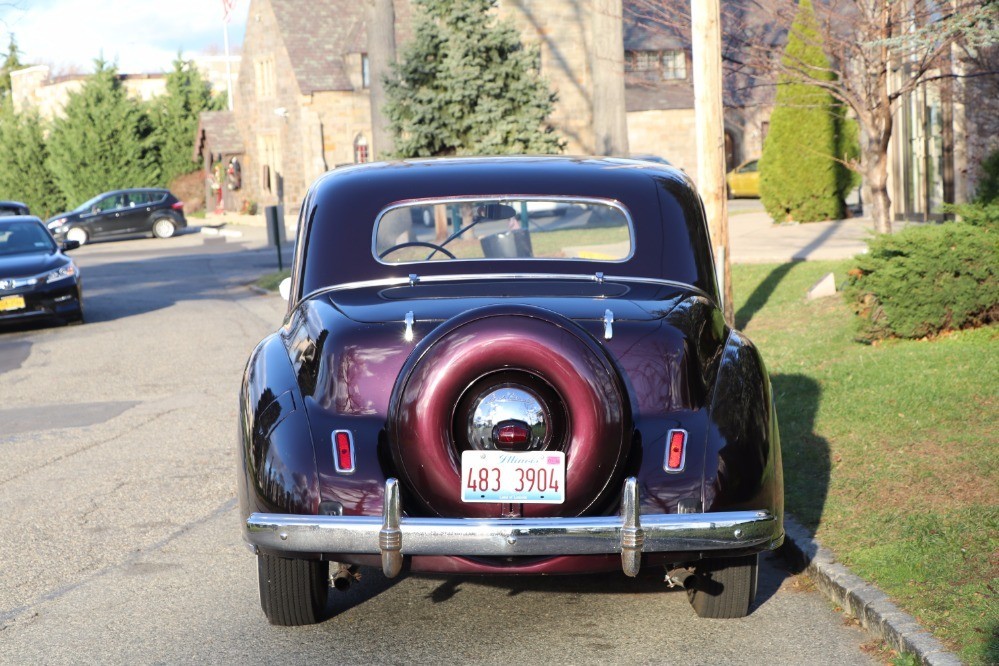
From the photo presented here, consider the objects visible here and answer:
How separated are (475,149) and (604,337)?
64.0ft

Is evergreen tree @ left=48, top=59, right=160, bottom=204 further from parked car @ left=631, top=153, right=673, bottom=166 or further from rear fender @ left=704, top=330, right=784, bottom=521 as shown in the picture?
rear fender @ left=704, top=330, right=784, bottom=521

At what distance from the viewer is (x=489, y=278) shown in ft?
17.9

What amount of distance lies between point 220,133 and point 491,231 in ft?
185

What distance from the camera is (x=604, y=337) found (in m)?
4.75

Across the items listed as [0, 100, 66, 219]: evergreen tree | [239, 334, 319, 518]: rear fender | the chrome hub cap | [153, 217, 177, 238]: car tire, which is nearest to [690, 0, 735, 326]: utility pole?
[239, 334, 319, 518]: rear fender

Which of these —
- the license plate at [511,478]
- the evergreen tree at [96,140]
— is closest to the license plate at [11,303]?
the license plate at [511,478]

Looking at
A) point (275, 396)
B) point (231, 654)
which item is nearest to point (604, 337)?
point (275, 396)

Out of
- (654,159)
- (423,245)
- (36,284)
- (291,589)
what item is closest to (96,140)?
(654,159)

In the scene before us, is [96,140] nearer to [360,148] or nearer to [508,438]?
[360,148]

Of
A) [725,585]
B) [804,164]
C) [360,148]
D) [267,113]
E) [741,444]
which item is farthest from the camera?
[267,113]

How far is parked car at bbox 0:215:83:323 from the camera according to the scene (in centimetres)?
1683

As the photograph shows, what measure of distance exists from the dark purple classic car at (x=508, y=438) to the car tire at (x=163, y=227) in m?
41.3

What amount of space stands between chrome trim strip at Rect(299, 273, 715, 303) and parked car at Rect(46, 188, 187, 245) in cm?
4036

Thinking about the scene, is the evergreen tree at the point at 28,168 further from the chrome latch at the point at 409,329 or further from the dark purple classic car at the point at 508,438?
the chrome latch at the point at 409,329
